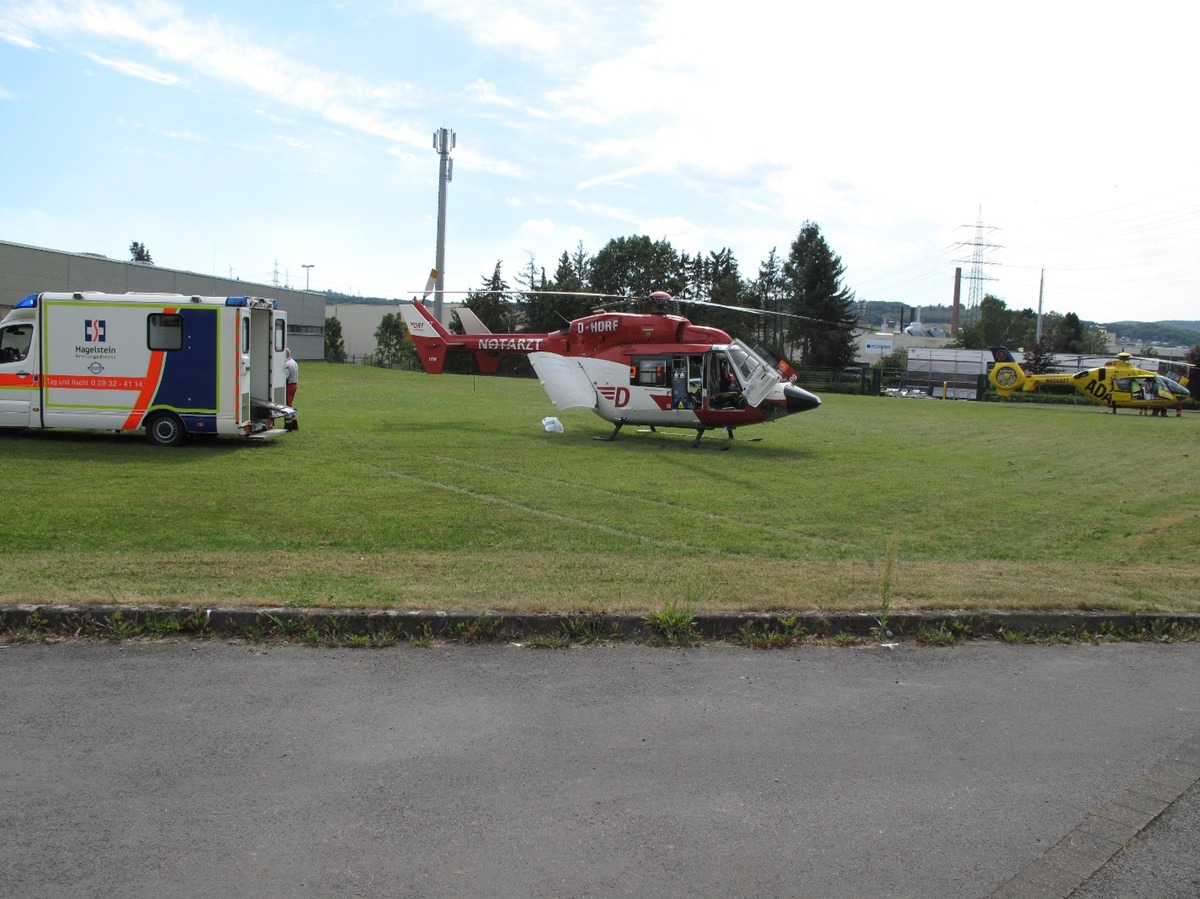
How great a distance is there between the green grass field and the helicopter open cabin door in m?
1.27

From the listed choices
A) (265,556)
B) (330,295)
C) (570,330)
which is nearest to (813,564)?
(265,556)

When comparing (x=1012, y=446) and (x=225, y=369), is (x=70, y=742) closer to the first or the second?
(x=225, y=369)

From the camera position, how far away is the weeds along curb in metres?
6.66

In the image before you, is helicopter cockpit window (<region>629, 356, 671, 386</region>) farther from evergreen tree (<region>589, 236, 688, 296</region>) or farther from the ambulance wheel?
evergreen tree (<region>589, 236, 688, 296</region>)

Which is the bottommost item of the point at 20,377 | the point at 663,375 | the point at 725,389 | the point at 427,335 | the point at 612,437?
the point at 612,437

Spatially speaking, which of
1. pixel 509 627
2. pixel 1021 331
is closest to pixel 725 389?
pixel 509 627

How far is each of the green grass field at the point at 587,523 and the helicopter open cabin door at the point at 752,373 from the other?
127 centimetres

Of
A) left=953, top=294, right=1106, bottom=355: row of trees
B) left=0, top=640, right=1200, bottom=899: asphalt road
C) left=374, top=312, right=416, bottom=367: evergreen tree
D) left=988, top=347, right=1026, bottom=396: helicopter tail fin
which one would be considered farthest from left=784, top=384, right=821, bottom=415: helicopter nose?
left=953, top=294, right=1106, bottom=355: row of trees

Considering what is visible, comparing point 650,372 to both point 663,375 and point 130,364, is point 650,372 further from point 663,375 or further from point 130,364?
point 130,364

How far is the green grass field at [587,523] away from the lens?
25.8 ft

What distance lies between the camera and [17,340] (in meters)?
16.9

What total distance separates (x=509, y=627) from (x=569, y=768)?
7.25 feet

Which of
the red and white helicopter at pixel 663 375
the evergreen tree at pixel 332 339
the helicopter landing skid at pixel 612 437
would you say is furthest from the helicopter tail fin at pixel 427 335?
the evergreen tree at pixel 332 339

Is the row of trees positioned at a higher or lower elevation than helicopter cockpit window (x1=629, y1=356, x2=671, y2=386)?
higher
